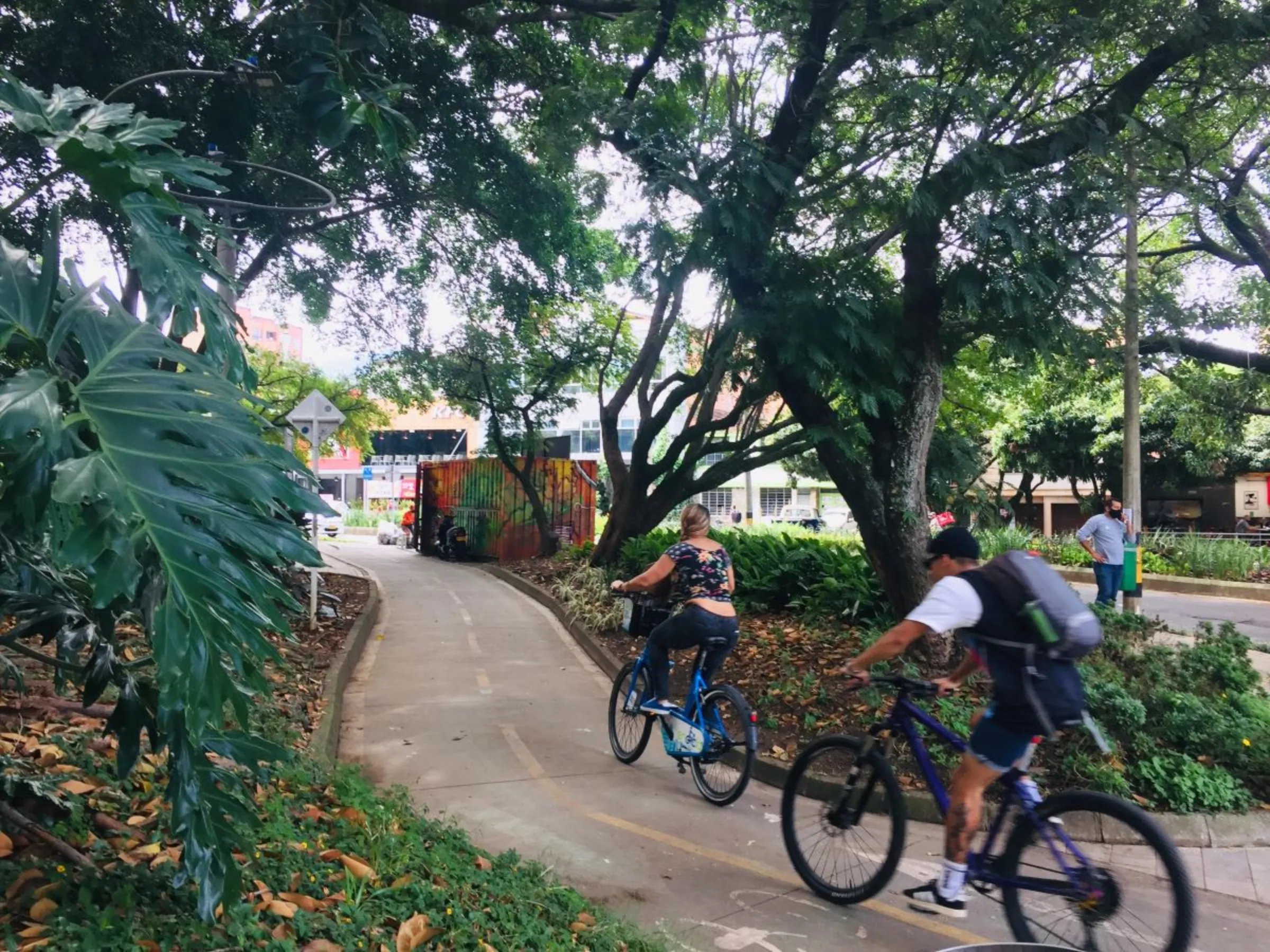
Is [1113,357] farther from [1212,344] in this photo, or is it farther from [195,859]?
[195,859]

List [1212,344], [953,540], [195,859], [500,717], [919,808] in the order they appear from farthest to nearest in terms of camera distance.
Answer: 1. [1212,344]
2. [500,717]
3. [919,808]
4. [953,540]
5. [195,859]

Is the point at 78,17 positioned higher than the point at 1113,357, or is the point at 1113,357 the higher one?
the point at 78,17

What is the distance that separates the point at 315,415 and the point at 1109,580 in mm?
10327

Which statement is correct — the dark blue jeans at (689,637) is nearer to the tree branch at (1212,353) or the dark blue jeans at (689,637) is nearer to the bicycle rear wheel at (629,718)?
the bicycle rear wheel at (629,718)

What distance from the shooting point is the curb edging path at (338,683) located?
20.2 feet

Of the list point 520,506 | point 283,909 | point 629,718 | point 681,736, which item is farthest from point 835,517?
point 283,909

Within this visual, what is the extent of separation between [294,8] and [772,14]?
172 inches

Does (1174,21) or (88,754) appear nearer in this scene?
(88,754)

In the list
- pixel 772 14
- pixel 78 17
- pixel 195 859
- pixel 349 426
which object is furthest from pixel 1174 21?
pixel 349 426

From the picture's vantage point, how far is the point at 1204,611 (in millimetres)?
15109

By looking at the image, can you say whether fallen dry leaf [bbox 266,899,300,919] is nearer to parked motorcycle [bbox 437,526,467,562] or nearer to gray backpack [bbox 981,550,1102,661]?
gray backpack [bbox 981,550,1102,661]

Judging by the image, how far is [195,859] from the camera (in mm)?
2523

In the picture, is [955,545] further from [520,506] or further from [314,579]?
[520,506]

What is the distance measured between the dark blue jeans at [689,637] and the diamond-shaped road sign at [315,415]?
5.84 meters
